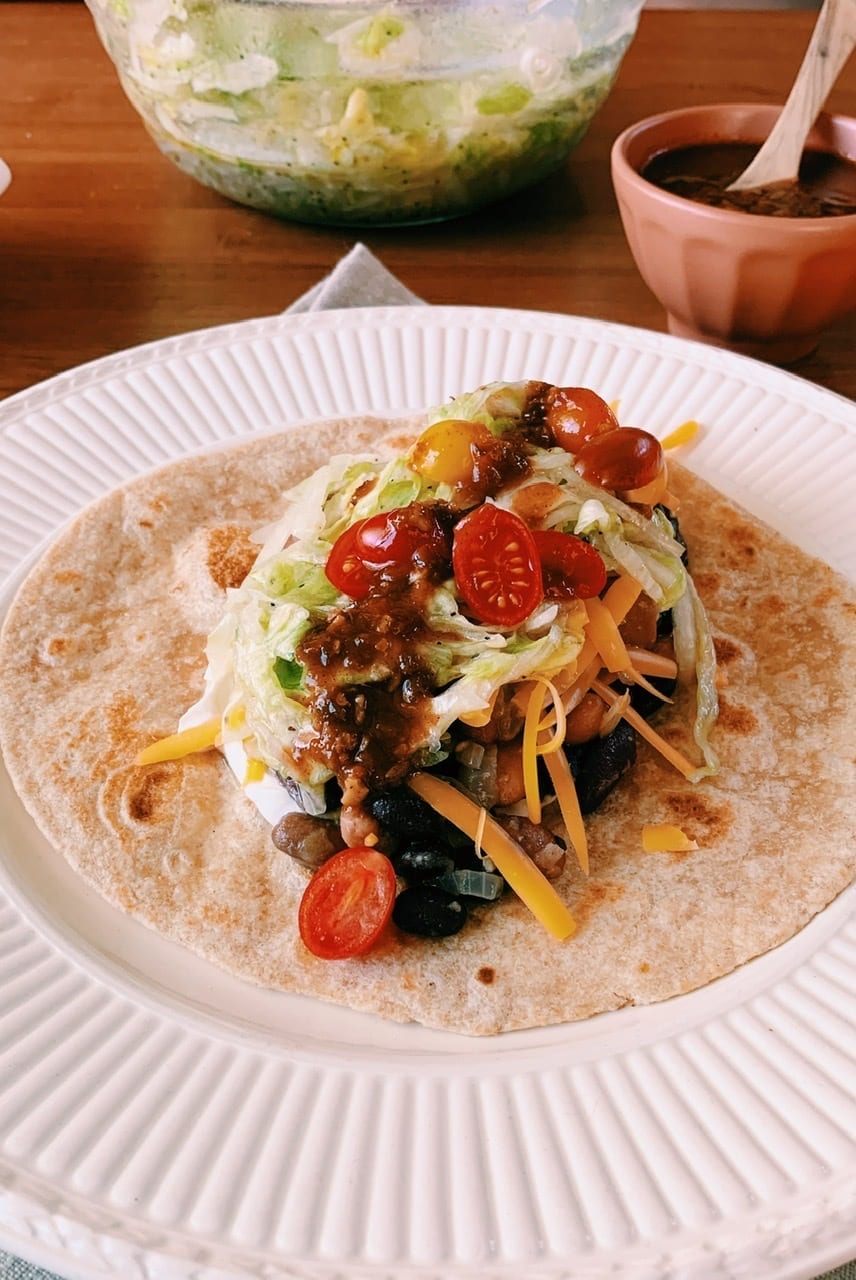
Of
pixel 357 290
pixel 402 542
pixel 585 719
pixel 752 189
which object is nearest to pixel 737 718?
pixel 585 719

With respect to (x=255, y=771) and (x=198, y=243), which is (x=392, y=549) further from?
(x=198, y=243)

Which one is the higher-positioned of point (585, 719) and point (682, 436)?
point (585, 719)

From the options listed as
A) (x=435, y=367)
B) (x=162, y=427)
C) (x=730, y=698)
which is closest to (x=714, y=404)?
(x=435, y=367)

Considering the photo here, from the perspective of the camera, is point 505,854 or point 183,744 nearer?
point 505,854

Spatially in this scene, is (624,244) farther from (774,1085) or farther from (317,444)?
(774,1085)

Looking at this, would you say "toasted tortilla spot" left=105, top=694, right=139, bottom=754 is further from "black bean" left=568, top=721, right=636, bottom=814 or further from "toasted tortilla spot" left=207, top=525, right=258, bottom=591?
"black bean" left=568, top=721, right=636, bottom=814

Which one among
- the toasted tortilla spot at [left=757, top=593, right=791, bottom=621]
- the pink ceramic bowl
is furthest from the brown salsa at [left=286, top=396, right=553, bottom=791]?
the pink ceramic bowl
